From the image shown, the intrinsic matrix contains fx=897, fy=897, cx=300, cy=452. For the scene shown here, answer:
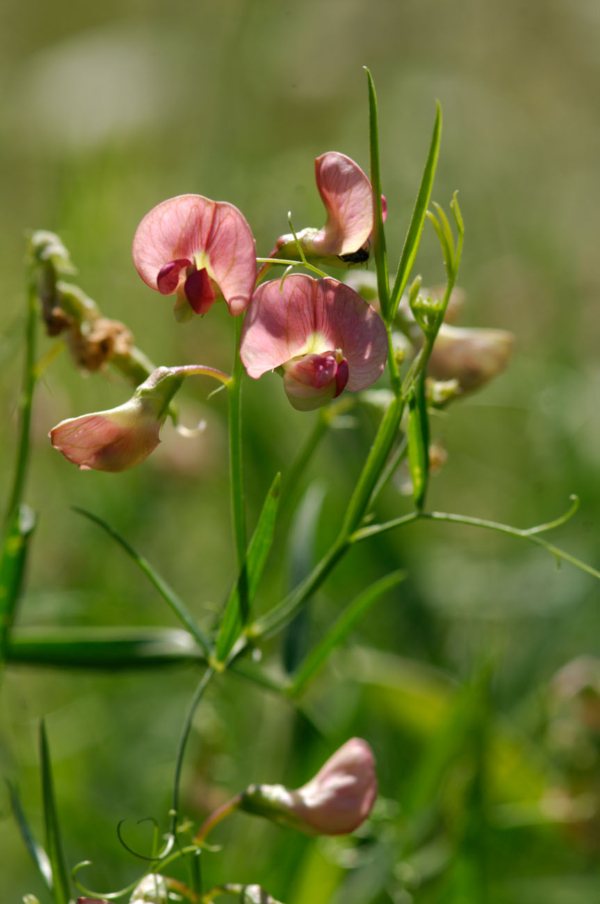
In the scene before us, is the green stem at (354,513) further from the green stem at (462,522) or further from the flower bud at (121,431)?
the flower bud at (121,431)

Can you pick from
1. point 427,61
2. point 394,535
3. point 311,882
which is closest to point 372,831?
point 311,882

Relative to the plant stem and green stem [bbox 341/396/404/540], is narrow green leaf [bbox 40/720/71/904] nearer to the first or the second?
the plant stem

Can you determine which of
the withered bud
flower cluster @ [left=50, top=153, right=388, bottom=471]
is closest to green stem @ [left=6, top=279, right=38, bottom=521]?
the withered bud

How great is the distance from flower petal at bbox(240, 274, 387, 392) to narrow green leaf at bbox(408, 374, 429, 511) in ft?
0.14

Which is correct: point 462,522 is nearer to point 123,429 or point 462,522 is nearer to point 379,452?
point 379,452

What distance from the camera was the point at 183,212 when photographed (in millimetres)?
586

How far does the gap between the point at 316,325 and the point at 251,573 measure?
7.3 inches

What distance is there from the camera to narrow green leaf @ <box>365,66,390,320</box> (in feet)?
1.69

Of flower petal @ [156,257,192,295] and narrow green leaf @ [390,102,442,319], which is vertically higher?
narrow green leaf @ [390,102,442,319]

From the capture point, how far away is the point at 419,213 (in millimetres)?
542

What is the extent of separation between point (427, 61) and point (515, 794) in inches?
147

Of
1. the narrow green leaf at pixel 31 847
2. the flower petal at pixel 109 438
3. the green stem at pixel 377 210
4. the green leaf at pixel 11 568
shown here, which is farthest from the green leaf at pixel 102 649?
the green stem at pixel 377 210

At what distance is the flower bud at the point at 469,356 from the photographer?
76 centimetres

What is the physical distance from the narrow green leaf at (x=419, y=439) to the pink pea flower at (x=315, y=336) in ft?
0.14
